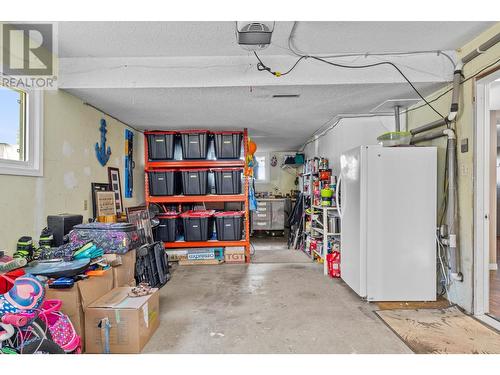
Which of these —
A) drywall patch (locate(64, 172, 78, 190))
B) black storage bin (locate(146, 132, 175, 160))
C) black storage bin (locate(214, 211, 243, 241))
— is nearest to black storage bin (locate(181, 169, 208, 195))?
A: black storage bin (locate(146, 132, 175, 160))

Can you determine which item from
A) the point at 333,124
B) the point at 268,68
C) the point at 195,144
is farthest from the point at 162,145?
the point at 333,124

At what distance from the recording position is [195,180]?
14.4 ft

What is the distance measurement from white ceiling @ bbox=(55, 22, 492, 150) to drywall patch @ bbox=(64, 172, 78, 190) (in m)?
0.82

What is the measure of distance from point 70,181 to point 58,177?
7.2 inches

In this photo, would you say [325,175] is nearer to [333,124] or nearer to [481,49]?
[333,124]

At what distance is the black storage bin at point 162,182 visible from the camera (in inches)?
173

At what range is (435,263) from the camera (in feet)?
9.07

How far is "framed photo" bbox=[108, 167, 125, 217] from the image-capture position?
3.63 m

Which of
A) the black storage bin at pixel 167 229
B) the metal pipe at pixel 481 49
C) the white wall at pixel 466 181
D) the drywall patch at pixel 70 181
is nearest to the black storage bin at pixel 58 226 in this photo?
the drywall patch at pixel 70 181

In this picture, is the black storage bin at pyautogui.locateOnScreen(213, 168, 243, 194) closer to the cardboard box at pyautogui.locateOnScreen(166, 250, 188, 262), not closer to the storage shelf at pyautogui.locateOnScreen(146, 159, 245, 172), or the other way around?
the storage shelf at pyautogui.locateOnScreen(146, 159, 245, 172)

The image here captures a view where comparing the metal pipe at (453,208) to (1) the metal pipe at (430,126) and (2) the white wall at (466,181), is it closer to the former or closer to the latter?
(2) the white wall at (466,181)

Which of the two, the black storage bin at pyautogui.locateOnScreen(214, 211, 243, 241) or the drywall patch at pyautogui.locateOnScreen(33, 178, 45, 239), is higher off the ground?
the drywall patch at pyautogui.locateOnScreen(33, 178, 45, 239)

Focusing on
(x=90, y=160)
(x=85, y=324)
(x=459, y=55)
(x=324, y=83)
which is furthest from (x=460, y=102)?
(x=90, y=160)

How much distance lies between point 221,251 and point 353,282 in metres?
2.14
